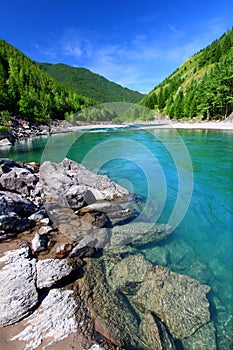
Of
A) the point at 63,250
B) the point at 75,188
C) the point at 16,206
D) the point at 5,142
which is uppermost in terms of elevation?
the point at 5,142

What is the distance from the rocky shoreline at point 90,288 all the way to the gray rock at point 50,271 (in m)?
0.02

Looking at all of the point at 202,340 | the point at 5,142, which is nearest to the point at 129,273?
the point at 202,340

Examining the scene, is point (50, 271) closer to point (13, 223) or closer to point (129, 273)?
point (129, 273)

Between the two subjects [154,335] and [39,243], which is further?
[39,243]

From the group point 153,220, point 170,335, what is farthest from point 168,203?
point 170,335

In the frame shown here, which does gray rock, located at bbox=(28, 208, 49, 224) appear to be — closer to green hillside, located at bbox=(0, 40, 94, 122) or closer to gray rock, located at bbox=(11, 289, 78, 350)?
gray rock, located at bbox=(11, 289, 78, 350)

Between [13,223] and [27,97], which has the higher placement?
[27,97]

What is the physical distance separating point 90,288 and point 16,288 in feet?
5.26

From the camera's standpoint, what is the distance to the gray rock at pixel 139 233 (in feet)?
19.8

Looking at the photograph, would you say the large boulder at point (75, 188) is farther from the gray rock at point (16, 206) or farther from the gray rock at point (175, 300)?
the gray rock at point (175, 300)

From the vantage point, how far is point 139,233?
6.39m

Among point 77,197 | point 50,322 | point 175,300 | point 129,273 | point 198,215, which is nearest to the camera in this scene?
point 50,322

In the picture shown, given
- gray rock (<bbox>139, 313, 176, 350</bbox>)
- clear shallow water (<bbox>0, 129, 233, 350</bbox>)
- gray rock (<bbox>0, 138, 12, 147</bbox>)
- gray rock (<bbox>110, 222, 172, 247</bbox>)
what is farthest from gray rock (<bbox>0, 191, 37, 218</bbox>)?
gray rock (<bbox>0, 138, 12, 147</bbox>)

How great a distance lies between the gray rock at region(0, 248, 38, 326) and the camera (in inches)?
133
